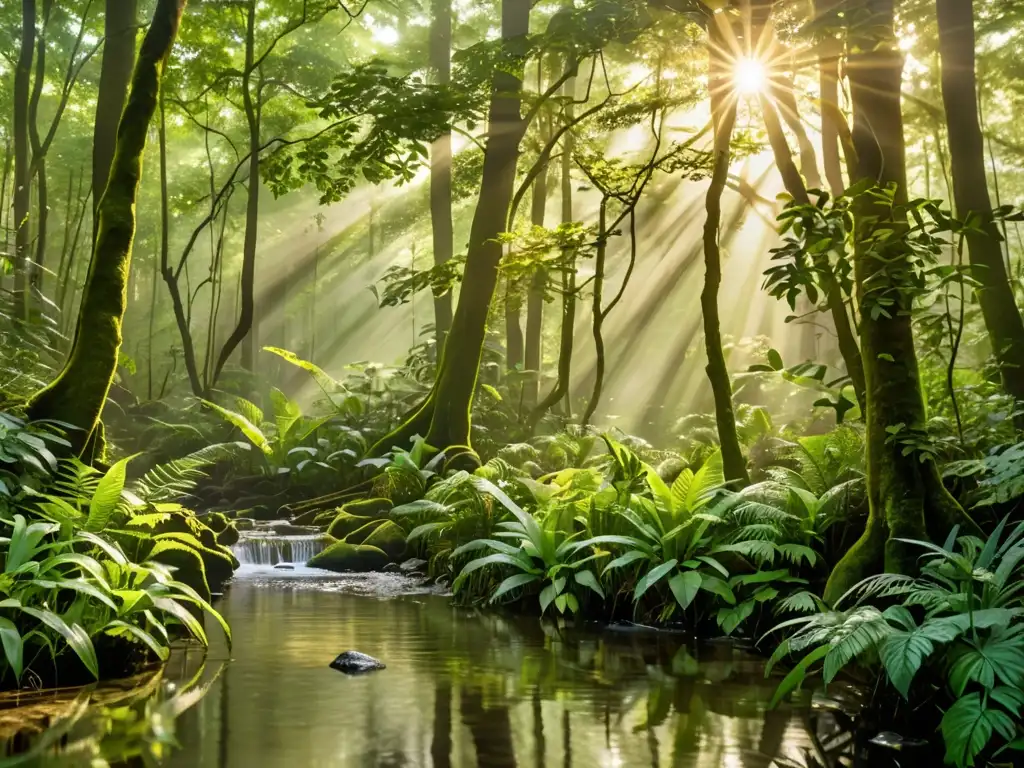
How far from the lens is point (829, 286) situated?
698 cm

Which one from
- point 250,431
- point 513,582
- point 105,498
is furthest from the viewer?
point 250,431

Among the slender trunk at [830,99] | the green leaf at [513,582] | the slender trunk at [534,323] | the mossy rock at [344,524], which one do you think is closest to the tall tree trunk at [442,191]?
the slender trunk at [534,323]

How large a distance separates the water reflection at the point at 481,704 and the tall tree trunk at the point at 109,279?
2.13 metres

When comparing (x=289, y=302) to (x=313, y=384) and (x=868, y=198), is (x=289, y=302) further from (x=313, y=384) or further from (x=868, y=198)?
(x=868, y=198)

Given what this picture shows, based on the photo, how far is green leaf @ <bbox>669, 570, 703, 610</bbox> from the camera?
7.10 meters

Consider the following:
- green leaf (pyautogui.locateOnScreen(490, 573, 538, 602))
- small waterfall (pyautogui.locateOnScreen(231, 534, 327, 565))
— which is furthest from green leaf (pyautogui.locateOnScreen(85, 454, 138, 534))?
small waterfall (pyautogui.locateOnScreen(231, 534, 327, 565))

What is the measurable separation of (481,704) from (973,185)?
7425 millimetres

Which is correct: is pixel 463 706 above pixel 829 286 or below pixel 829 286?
below

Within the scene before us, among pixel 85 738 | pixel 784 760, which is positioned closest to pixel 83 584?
pixel 85 738

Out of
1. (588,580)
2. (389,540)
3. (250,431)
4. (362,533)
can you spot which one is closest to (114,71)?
(250,431)

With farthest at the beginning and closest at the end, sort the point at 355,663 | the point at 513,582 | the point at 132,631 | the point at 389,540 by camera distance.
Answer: the point at 389,540 < the point at 513,582 < the point at 355,663 < the point at 132,631

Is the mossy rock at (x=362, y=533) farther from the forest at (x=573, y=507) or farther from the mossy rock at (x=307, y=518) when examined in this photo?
the mossy rock at (x=307, y=518)

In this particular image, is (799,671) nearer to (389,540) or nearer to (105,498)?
(105,498)

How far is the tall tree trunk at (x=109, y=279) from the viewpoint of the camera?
7.16m
